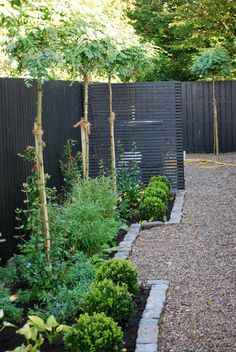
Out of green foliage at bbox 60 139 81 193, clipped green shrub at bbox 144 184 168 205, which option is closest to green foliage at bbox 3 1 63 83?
green foliage at bbox 60 139 81 193

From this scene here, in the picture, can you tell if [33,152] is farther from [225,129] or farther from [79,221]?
[225,129]

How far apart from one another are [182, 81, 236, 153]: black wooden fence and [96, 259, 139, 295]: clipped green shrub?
1292cm

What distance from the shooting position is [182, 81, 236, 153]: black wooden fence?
17750 mm

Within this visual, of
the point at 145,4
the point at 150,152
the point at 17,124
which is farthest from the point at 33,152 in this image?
the point at 145,4

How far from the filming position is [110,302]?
15.1 ft

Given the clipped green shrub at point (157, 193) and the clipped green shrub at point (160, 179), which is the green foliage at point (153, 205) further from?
the clipped green shrub at point (160, 179)

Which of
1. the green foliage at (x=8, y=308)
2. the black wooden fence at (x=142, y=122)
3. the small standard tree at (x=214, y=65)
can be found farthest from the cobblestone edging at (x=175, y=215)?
the small standard tree at (x=214, y=65)

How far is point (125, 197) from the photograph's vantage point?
936cm

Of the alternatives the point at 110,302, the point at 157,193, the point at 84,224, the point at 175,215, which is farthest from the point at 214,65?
the point at 110,302

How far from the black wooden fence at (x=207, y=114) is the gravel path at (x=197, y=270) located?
739 centimetres

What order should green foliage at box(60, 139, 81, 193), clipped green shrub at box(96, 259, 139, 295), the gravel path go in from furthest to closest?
green foliage at box(60, 139, 81, 193), clipped green shrub at box(96, 259, 139, 295), the gravel path

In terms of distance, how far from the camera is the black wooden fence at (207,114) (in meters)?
17.8

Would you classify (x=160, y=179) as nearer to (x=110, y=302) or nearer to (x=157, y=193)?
(x=157, y=193)

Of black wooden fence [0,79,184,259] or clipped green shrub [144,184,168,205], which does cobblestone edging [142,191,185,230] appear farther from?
black wooden fence [0,79,184,259]
